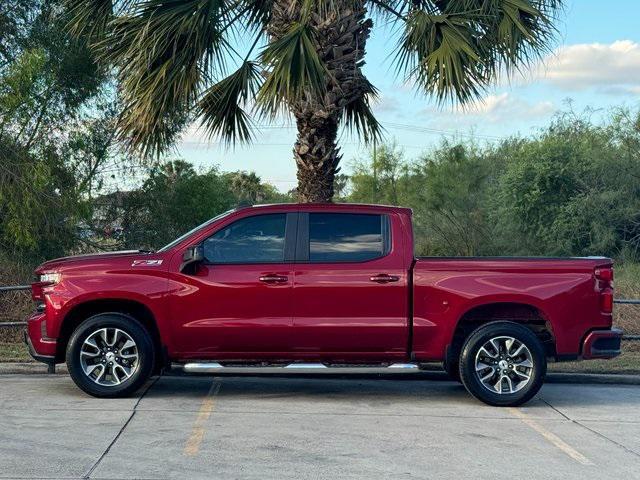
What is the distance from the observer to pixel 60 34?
1853 centimetres

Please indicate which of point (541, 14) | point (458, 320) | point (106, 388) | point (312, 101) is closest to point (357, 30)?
point (312, 101)

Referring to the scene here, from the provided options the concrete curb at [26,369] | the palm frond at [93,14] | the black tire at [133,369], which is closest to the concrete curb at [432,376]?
the concrete curb at [26,369]

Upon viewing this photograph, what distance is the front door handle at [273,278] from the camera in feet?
29.9

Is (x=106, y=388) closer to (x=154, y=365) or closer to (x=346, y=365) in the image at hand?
(x=154, y=365)

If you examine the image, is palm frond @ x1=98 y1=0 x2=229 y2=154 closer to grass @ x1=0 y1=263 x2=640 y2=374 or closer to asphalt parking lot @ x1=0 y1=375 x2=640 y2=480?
grass @ x1=0 y1=263 x2=640 y2=374

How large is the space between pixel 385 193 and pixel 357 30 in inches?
1374

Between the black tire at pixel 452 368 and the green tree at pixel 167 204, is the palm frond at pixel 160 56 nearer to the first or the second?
the black tire at pixel 452 368

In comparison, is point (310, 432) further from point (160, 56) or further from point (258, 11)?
point (258, 11)

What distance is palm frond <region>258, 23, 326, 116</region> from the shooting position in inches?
449

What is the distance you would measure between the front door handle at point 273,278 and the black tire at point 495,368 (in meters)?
1.92

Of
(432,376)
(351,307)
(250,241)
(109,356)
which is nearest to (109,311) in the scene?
(109,356)

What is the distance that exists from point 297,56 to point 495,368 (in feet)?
16.0

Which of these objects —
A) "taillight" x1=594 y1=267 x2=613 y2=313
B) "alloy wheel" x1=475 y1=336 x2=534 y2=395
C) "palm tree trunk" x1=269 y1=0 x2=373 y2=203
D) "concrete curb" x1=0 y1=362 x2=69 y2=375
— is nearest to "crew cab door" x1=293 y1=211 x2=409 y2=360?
"alloy wheel" x1=475 y1=336 x2=534 y2=395

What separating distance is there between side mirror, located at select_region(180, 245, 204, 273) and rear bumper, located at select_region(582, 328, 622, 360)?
3.90 metres
